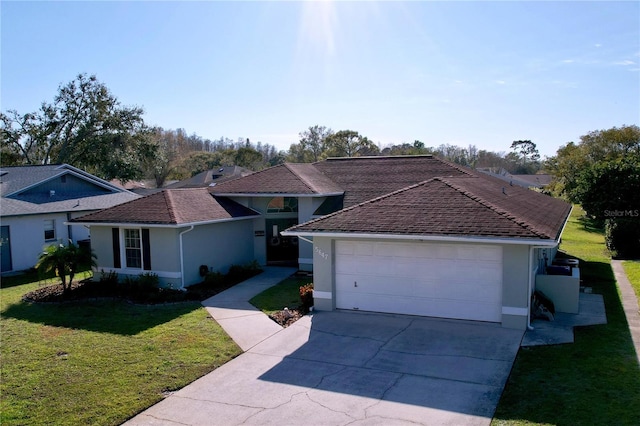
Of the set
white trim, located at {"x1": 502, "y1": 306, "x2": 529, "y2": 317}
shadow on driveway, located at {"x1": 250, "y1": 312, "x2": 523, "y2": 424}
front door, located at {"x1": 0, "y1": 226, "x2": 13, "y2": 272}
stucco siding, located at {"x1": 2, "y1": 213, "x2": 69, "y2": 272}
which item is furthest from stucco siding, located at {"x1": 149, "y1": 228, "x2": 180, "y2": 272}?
white trim, located at {"x1": 502, "y1": 306, "x2": 529, "y2": 317}

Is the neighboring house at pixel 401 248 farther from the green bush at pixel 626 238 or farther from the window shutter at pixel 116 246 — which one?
the green bush at pixel 626 238

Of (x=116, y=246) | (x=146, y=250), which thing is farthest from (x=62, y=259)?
A: (x=146, y=250)

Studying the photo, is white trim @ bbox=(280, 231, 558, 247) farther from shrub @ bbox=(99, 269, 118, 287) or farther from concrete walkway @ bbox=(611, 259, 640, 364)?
shrub @ bbox=(99, 269, 118, 287)

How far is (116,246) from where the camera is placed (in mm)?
16891

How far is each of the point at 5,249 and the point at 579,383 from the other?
20881mm

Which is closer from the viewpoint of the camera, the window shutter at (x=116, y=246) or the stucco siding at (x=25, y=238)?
the window shutter at (x=116, y=246)

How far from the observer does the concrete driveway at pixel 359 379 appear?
24.3 feet

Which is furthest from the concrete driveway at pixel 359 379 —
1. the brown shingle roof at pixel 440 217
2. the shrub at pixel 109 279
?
the shrub at pixel 109 279

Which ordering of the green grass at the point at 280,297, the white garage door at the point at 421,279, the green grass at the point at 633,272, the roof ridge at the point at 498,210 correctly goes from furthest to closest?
the green grass at the point at 633,272
the green grass at the point at 280,297
the white garage door at the point at 421,279
the roof ridge at the point at 498,210

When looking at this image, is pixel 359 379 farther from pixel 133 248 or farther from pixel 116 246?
pixel 116 246

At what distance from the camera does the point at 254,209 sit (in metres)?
20.2

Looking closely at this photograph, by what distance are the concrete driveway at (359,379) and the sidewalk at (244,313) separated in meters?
0.44

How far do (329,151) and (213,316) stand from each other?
56.9 m

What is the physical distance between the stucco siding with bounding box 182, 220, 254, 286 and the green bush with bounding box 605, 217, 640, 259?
1757cm
